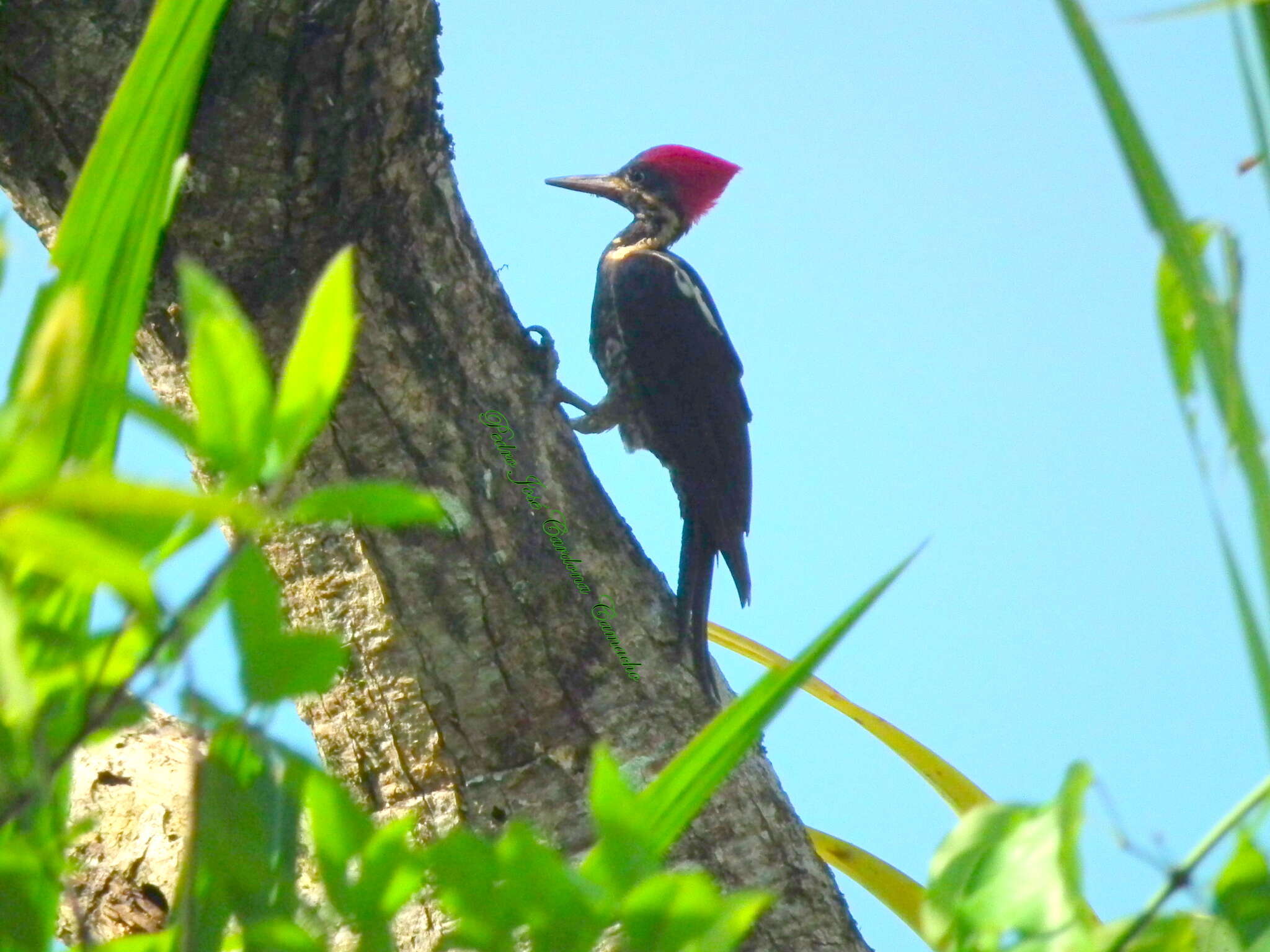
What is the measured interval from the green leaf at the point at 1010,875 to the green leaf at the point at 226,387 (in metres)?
0.36

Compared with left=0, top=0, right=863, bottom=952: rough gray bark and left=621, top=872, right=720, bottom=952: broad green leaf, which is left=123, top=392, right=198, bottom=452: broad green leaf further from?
left=0, top=0, right=863, bottom=952: rough gray bark

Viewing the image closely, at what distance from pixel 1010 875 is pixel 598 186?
438 centimetres

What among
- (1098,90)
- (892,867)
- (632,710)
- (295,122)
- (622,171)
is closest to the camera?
(1098,90)

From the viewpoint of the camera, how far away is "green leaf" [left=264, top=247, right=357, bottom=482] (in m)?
0.44

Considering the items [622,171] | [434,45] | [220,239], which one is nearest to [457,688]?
[220,239]

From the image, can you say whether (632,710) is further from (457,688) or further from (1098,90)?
(1098,90)

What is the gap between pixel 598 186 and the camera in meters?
4.77

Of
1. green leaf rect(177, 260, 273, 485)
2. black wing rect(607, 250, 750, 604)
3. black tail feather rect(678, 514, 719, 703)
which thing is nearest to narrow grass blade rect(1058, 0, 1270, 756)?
green leaf rect(177, 260, 273, 485)

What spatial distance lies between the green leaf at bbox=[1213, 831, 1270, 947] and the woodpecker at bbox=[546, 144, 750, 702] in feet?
8.39

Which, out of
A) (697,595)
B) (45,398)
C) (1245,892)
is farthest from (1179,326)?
(697,595)

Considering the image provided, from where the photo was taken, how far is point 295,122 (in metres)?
1.83

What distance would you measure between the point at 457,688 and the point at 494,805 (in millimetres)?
176

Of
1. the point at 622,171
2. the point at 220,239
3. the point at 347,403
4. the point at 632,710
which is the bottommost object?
the point at 632,710

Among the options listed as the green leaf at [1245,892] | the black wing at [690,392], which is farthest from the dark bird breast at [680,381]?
the green leaf at [1245,892]
